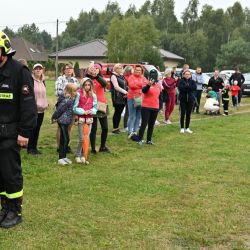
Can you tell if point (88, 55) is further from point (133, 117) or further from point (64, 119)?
point (64, 119)

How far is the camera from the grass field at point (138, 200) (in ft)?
16.4

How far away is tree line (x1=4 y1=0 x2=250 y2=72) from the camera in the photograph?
6275 centimetres

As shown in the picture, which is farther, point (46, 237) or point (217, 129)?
point (217, 129)

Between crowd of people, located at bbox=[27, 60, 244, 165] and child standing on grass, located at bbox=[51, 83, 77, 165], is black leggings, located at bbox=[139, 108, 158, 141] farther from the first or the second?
child standing on grass, located at bbox=[51, 83, 77, 165]

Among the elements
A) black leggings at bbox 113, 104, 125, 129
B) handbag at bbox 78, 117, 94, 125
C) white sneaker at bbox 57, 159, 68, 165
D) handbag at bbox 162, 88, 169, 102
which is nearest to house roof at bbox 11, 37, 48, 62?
handbag at bbox 162, 88, 169, 102

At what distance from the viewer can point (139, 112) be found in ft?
38.7

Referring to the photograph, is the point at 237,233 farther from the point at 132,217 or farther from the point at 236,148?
the point at 236,148

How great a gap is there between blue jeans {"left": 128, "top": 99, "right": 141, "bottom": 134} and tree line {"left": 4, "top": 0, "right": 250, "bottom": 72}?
50.4m

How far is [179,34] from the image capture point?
86.7 m

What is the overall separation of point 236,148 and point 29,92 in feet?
21.7

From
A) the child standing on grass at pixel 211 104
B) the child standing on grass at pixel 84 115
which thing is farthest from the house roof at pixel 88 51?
the child standing on grass at pixel 84 115

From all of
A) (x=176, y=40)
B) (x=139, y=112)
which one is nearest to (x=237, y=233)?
(x=139, y=112)

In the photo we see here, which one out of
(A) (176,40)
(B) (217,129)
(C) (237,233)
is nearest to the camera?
(C) (237,233)

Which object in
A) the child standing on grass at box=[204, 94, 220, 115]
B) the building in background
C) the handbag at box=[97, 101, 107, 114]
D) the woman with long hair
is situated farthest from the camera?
the building in background
